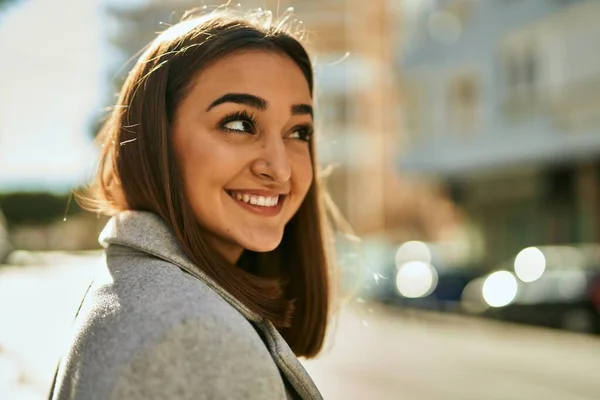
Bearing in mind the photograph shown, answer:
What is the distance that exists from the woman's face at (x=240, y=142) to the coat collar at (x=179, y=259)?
15 cm

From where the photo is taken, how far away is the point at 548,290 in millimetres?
16578

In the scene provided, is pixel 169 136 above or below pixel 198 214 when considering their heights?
above

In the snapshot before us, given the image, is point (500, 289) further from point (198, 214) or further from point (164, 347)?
point (164, 347)

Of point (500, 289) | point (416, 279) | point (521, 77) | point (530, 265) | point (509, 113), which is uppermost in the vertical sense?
point (521, 77)

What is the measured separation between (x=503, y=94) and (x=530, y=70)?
1106 mm

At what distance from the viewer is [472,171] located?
25.7m

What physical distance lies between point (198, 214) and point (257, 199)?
0.14m

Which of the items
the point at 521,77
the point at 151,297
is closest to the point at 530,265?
the point at 521,77

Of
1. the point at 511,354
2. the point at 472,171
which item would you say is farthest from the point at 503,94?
the point at 511,354

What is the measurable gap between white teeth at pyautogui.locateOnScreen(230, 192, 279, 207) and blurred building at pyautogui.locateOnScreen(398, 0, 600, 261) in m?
18.6

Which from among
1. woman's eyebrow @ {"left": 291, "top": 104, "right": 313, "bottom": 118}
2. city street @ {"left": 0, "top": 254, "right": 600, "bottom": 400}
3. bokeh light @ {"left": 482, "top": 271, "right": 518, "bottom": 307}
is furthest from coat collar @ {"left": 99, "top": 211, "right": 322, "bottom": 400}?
bokeh light @ {"left": 482, "top": 271, "right": 518, "bottom": 307}

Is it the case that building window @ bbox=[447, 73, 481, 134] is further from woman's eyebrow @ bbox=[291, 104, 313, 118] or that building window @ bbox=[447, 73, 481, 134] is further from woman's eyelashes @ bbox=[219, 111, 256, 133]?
woman's eyelashes @ bbox=[219, 111, 256, 133]

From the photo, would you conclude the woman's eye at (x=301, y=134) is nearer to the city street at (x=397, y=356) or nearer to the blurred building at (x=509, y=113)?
the city street at (x=397, y=356)

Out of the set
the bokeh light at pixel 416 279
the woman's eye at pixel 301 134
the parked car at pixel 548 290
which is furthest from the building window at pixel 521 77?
the woman's eye at pixel 301 134
